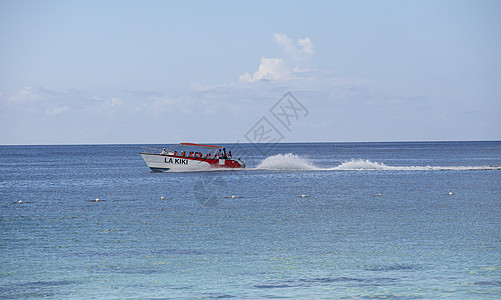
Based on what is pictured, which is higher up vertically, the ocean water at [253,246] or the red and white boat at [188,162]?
the red and white boat at [188,162]

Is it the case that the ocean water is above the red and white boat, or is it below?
below

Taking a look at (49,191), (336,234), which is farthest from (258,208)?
(49,191)

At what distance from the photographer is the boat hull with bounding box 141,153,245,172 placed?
80625 millimetres

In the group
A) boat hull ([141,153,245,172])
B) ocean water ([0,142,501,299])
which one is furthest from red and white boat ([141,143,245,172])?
ocean water ([0,142,501,299])

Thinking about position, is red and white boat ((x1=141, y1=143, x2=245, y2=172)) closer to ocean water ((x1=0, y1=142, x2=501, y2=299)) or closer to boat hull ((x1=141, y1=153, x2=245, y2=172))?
boat hull ((x1=141, y1=153, x2=245, y2=172))

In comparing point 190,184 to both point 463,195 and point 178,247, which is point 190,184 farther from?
point 178,247

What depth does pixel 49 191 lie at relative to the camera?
57.7 meters

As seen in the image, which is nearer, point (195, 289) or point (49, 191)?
point (195, 289)

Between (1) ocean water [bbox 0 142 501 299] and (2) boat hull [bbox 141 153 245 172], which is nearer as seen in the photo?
(1) ocean water [bbox 0 142 501 299]

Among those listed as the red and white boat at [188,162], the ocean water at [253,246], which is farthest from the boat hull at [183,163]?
the ocean water at [253,246]

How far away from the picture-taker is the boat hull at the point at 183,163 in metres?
80.6

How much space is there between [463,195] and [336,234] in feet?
80.3

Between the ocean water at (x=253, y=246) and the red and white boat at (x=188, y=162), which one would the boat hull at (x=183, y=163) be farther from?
the ocean water at (x=253, y=246)

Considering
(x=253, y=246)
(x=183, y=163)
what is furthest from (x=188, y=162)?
(x=253, y=246)
